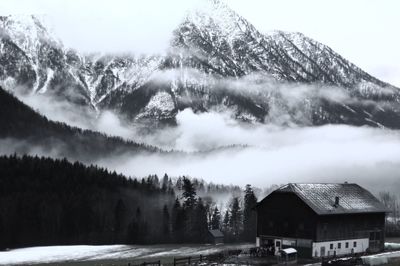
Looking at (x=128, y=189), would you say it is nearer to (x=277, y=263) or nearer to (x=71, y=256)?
(x=71, y=256)

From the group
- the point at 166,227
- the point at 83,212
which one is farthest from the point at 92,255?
the point at 166,227

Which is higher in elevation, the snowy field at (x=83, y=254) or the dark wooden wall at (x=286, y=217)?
the dark wooden wall at (x=286, y=217)

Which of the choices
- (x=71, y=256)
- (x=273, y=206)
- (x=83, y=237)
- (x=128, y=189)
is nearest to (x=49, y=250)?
(x=71, y=256)

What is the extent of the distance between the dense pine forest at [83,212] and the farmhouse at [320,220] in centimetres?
4966

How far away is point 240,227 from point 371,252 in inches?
3338

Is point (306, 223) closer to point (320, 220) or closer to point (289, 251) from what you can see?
point (320, 220)

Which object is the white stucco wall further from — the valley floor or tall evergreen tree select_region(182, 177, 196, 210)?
tall evergreen tree select_region(182, 177, 196, 210)

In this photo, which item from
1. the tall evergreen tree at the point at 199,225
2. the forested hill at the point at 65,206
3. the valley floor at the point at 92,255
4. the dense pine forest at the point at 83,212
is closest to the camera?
the valley floor at the point at 92,255

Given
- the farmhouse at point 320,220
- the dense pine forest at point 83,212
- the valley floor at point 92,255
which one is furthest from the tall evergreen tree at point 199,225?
the farmhouse at point 320,220

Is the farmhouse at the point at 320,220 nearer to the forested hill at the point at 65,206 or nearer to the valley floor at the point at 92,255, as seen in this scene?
the valley floor at the point at 92,255

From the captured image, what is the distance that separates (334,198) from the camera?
315 feet

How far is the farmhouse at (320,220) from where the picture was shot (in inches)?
3565

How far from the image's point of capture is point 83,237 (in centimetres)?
14362

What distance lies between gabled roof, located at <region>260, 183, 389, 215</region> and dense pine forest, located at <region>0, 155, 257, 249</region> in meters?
50.6
